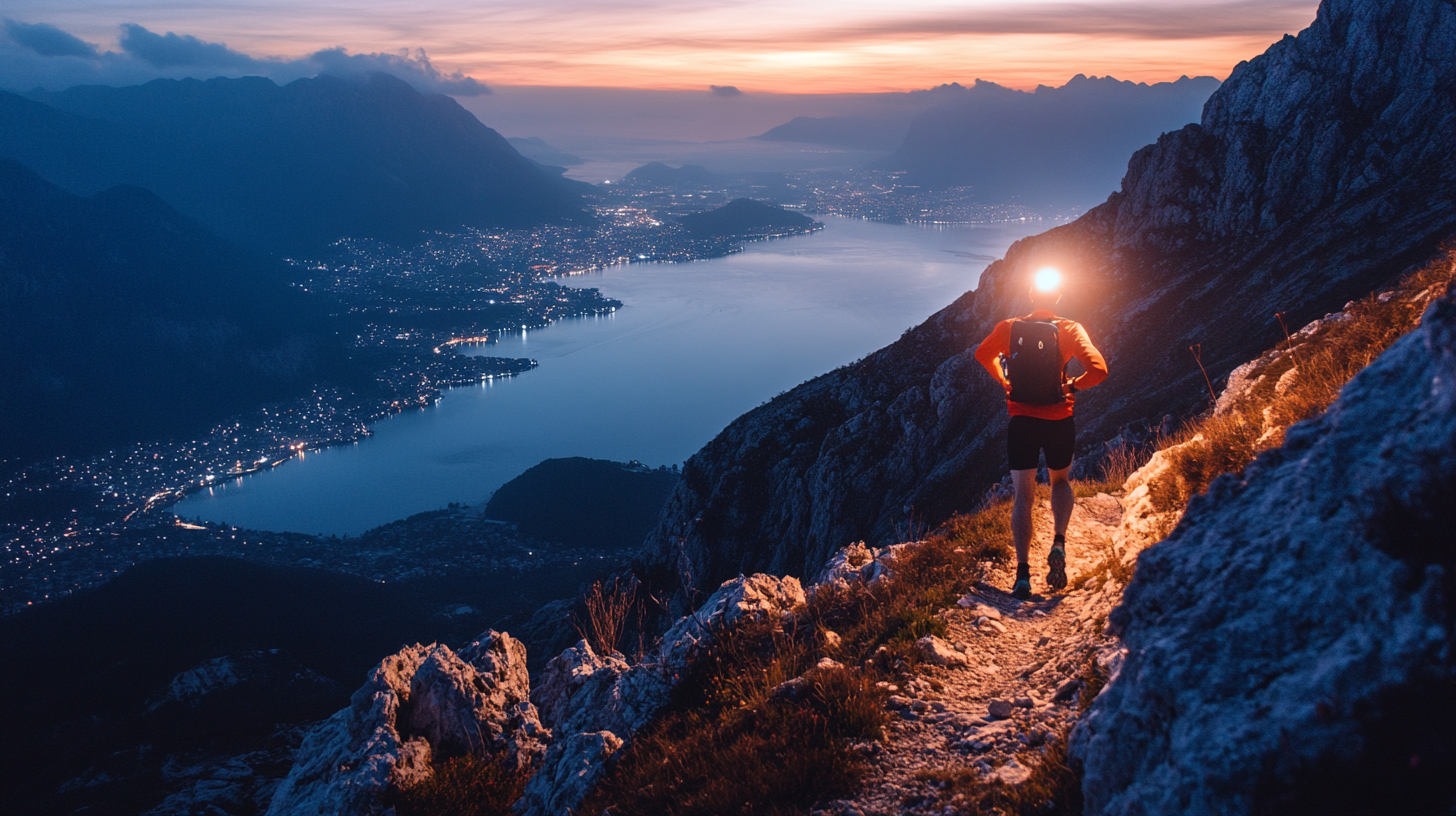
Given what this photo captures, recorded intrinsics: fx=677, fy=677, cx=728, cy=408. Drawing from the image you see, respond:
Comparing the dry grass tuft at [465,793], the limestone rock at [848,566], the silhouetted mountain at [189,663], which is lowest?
the silhouetted mountain at [189,663]

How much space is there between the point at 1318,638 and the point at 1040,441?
4.13 metres

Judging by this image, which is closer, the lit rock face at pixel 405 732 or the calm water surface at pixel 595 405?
the lit rock face at pixel 405 732

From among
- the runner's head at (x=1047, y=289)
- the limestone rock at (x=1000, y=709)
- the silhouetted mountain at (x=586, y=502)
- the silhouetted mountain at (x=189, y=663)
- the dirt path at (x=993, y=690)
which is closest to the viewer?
the dirt path at (x=993, y=690)

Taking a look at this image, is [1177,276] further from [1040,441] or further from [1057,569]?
[1057,569]

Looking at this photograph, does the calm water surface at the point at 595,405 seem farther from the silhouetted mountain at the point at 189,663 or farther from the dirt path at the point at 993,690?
the dirt path at the point at 993,690

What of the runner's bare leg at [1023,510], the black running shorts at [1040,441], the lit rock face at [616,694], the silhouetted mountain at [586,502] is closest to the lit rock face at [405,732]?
the lit rock face at [616,694]

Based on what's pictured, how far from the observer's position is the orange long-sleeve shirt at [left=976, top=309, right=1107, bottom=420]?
640 centimetres

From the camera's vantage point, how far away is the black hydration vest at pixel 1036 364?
656cm

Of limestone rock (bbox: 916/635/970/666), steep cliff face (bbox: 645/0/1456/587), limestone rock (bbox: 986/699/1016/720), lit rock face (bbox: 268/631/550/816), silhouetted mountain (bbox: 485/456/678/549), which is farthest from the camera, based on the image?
silhouetted mountain (bbox: 485/456/678/549)

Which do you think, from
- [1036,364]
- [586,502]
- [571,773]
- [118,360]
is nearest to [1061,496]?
[1036,364]

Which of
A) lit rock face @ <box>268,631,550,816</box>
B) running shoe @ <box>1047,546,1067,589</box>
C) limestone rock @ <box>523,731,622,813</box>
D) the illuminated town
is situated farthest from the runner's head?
the illuminated town

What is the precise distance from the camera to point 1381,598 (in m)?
2.56

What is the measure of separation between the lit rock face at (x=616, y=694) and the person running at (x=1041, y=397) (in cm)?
277

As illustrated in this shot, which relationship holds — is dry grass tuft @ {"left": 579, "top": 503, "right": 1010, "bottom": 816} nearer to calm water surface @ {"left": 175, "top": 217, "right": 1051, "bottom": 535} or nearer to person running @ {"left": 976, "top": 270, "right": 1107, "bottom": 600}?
person running @ {"left": 976, "top": 270, "right": 1107, "bottom": 600}
